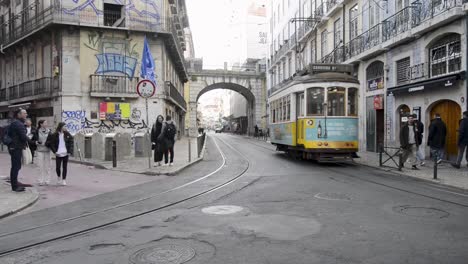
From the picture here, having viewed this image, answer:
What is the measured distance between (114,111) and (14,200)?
16.0 m

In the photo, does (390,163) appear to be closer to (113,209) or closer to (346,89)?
(346,89)

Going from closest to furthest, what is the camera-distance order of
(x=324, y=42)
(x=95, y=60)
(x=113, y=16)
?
(x=95, y=60) < (x=113, y=16) < (x=324, y=42)

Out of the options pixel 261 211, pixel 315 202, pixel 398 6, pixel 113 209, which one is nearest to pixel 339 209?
pixel 315 202

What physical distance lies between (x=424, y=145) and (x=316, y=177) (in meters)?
8.06

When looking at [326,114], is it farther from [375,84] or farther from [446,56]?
[375,84]

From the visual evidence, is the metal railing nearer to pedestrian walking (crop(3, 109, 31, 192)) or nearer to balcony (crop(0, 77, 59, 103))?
balcony (crop(0, 77, 59, 103))

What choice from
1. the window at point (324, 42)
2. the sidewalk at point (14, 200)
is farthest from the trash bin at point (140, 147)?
the window at point (324, 42)

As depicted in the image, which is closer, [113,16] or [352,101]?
[352,101]

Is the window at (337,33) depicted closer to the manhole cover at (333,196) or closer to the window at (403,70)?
the window at (403,70)

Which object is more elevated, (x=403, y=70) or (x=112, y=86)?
(x=403, y=70)

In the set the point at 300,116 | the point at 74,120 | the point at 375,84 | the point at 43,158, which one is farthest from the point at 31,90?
the point at 375,84

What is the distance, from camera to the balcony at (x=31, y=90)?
2348 centimetres

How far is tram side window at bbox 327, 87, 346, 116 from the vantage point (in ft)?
45.8

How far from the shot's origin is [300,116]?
14.5 meters
